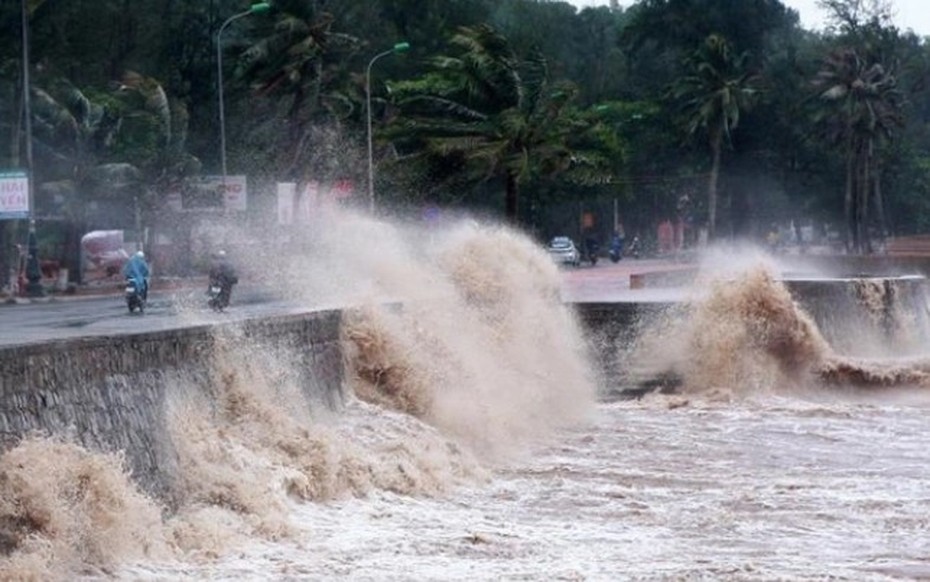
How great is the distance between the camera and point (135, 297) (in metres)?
30.1

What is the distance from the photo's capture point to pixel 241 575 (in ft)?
36.0

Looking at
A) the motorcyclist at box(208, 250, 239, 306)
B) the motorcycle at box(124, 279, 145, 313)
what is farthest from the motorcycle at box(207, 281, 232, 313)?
the motorcycle at box(124, 279, 145, 313)

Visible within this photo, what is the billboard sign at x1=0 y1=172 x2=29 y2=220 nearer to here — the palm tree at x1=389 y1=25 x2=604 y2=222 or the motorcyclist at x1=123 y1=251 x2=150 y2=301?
the motorcyclist at x1=123 y1=251 x2=150 y2=301

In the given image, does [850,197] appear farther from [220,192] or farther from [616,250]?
[220,192]

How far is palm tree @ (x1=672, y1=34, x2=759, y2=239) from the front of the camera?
7425 centimetres

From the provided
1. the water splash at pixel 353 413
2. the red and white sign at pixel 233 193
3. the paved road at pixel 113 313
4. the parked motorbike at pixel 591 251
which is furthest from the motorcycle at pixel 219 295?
the parked motorbike at pixel 591 251

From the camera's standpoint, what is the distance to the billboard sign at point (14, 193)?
3819 cm

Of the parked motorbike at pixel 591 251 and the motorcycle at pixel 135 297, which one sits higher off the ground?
the motorcycle at pixel 135 297

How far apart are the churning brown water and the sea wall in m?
0.17

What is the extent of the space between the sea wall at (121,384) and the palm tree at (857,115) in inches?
2417

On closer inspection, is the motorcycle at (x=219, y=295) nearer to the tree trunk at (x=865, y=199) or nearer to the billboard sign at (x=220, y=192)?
the billboard sign at (x=220, y=192)

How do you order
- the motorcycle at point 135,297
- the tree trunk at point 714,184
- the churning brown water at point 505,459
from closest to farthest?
the churning brown water at point 505,459, the motorcycle at point 135,297, the tree trunk at point 714,184

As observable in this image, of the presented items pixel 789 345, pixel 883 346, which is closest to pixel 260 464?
pixel 789 345

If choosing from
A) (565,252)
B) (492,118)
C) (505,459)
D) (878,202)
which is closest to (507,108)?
(492,118)
